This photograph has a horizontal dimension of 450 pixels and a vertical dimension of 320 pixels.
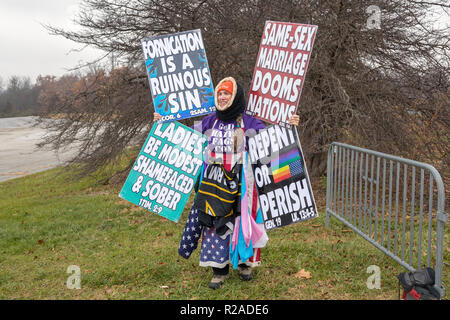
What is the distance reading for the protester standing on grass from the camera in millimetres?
3543

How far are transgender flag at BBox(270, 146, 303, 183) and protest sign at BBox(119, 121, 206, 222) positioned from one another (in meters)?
0.73

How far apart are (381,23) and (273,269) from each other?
5.59 metres

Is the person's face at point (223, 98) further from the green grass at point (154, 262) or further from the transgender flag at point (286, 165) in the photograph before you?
the green grass at point (154, 262)

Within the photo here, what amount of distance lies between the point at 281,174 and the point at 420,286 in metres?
1.45

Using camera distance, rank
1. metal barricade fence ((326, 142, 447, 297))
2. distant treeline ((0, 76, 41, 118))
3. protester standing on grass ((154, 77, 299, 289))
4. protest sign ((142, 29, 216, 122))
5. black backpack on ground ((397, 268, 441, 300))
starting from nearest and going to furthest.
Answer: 1. black backpack on ground ((397, 268, 441, 300))
2. metal barricade fence ((326, 142, 447, 297))
3. protester standing on grass ((154, 77, 299, 289))
4. protest sign ((142, 29, 216, 122))
5. distant treeline ((0, 76, 41, 118))

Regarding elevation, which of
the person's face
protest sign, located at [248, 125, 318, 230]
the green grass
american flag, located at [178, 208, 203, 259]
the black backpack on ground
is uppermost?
the person's face

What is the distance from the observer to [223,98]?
3.59 meters

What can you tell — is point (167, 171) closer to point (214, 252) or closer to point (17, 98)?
point (214, 252)

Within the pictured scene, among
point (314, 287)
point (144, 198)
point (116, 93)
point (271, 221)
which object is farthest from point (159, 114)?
point (116, 93)

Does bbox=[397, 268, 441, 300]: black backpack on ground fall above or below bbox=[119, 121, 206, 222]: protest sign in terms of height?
below

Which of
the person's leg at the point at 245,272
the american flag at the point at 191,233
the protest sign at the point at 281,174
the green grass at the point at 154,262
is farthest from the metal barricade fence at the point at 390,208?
the american flag at the point at 191,233

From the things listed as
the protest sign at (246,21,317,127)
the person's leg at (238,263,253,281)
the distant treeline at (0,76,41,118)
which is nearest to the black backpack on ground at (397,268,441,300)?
the person's leg at (238,263,253,281)

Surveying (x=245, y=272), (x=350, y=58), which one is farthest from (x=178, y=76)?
(x=350, y=58)

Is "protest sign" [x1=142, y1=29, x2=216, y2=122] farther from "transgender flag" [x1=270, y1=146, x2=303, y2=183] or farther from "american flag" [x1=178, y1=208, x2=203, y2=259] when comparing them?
"american flag" [x1=178, y1=208, x2=203, y2=259]
